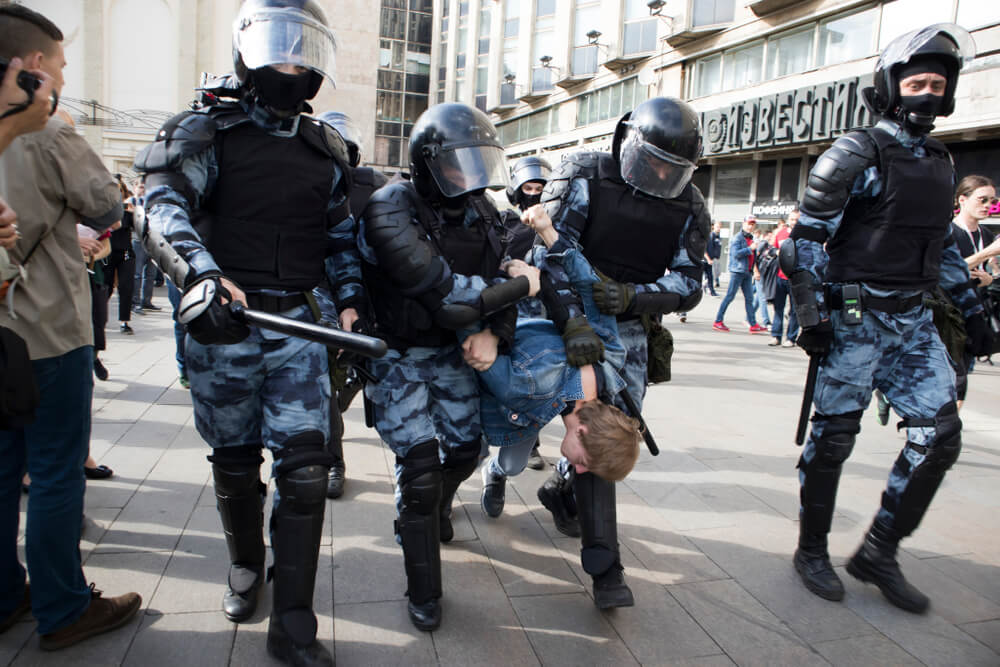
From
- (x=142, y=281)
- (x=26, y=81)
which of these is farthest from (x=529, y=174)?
(x=142, y=281)

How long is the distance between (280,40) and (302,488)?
1.39m

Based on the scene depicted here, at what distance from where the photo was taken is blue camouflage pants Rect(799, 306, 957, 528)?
2.71 m

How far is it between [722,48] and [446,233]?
20295 millimetres

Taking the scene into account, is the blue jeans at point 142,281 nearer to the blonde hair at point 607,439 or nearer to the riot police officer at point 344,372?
the riot police officer at point 344,372

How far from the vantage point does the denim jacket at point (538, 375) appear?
8.04ft

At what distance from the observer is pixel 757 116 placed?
18.2 m

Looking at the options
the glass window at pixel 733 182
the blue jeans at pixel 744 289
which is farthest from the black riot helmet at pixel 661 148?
the glass window at pixel 733 182

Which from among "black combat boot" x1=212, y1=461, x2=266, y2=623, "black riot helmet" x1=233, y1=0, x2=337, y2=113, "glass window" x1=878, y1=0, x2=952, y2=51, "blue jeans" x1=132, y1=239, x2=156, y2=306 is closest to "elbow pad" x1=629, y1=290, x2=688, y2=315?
"black riot helmet" x1=233, y1=0, x2=337, y2=113

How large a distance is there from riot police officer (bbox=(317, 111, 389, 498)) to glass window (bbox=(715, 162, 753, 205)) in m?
17.9

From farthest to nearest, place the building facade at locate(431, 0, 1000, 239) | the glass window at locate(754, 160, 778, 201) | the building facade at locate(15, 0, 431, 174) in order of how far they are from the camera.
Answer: the building facade at locate(15, 0, 431, 174) < the glass window at locate(754, 160, 778, 201) < the building facade at locate(431, 0, 1000, 239)

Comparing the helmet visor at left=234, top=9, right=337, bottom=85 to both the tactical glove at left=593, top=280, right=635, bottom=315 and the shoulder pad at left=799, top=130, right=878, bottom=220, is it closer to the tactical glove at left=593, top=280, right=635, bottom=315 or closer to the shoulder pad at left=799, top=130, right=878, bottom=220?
the tactical glove at left=593, top=280, right=635, bottom=315

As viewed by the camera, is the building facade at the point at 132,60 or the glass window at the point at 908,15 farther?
the building facade at the point at 132,60

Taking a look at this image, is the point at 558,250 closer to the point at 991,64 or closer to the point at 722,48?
the point at 991,64

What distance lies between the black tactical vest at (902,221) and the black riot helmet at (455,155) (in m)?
1.46
